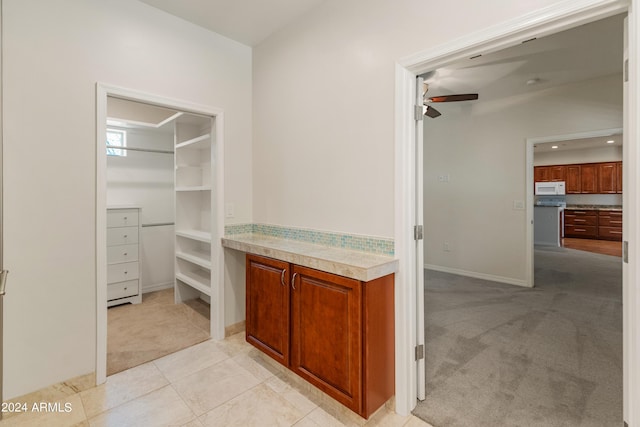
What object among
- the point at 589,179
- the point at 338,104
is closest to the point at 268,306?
the point at 338,104

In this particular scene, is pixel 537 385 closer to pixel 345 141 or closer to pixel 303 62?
pixel 345 141

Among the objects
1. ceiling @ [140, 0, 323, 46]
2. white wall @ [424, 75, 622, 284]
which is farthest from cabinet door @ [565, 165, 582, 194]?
ceiling @ [140, 0, 323, 46]

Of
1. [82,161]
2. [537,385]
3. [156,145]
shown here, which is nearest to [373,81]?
[82,161]

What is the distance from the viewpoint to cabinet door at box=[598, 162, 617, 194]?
8250 millimetres

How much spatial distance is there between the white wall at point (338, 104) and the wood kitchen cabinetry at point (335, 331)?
0.47 meters

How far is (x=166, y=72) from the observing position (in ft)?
8.08

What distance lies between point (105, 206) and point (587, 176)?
11575 mm

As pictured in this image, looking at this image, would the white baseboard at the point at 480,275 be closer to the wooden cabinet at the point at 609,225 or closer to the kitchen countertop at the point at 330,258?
the kitchen countertop at the point at 330,258

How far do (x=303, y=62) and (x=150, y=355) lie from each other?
112 inches

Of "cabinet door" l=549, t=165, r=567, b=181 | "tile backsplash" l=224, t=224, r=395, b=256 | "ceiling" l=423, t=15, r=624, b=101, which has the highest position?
"ceiling" l=423, t=15, r=624, b=101

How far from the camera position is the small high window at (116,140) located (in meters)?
4.06

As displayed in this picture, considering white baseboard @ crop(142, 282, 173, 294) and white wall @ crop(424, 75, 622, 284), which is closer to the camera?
white wall @ crop(424, 75, 622, 284)

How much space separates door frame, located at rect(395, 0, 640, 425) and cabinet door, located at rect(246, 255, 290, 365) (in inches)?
30.6

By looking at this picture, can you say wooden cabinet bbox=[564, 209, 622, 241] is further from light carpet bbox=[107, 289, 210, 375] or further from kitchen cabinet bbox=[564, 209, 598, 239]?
light carpet bbox=[107, 289, 210, 375]
